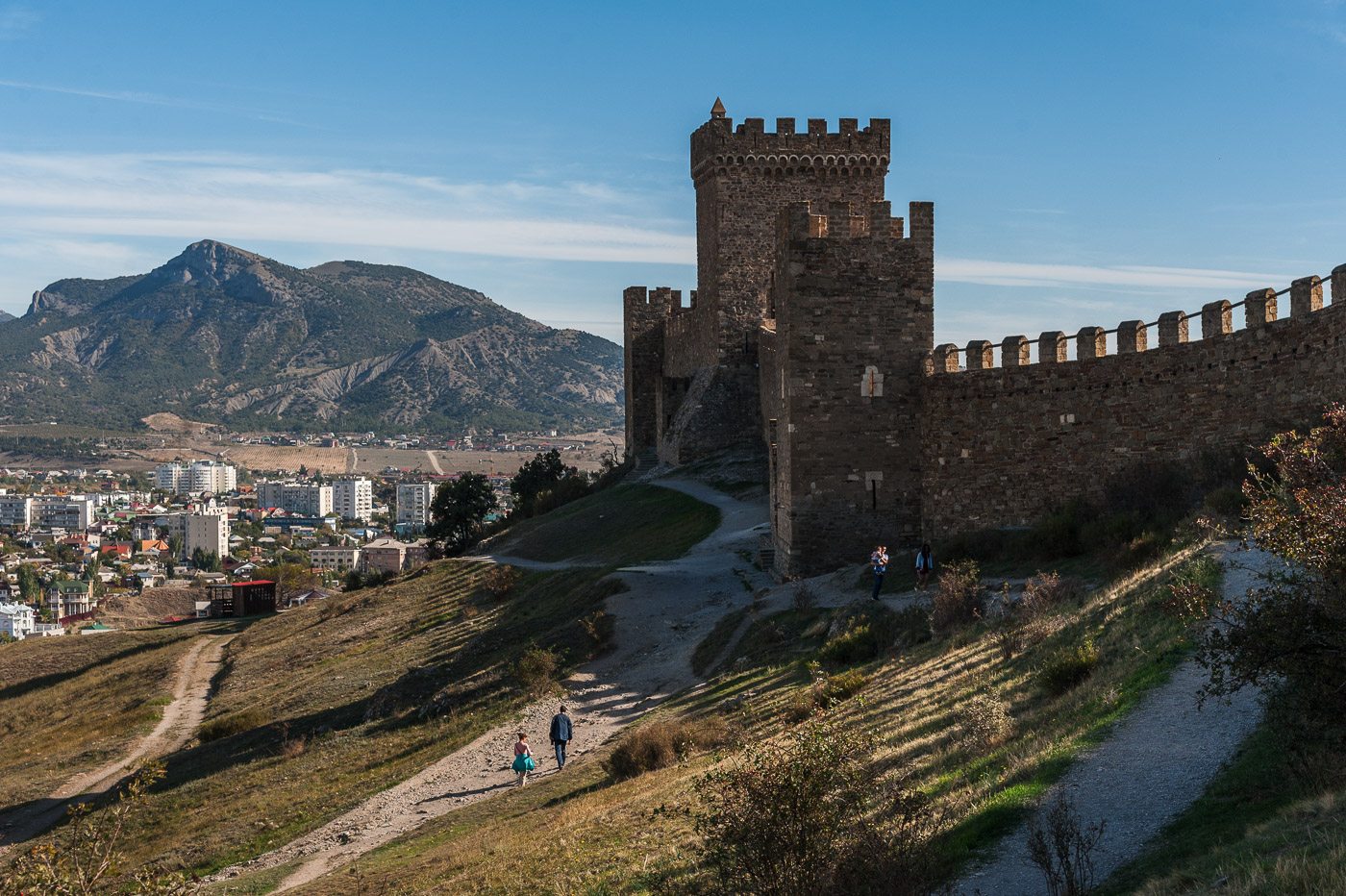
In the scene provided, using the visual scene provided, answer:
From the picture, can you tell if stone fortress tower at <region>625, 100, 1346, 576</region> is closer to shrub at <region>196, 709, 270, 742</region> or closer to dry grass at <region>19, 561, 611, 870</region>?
dry grass at <region>19, 561, 611, 870</region>

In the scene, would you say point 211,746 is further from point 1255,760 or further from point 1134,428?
point 1255,760

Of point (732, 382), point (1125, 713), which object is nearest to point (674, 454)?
point (732, 382)

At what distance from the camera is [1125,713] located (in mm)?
9672

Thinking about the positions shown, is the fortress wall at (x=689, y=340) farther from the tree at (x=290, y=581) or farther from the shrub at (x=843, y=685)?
the shrub at (x=843, y=685)

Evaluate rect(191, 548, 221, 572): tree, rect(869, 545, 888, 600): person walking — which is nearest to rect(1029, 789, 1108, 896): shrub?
rect(869, 545, 888, 600): person walking

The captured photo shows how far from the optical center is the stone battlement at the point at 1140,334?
16.7 metres

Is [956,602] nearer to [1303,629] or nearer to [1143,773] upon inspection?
[1143,773]

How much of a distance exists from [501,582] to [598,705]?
1318 cm

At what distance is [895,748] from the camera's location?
36.4 ft

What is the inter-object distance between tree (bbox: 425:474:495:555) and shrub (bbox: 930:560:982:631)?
122 ft

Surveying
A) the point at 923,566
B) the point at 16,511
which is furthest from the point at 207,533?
the point at 923,566

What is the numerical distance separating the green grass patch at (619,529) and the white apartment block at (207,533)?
128724 mm

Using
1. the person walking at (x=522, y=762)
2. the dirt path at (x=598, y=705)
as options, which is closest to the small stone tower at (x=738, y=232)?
the dirt path at (x=598, y=705)

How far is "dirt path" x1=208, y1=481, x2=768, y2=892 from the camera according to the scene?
52.5ft
